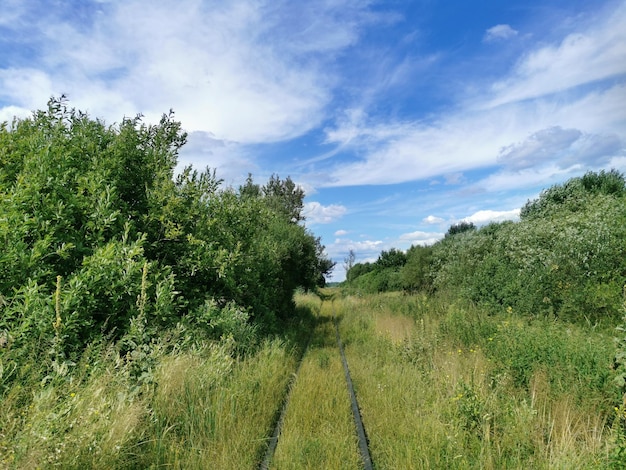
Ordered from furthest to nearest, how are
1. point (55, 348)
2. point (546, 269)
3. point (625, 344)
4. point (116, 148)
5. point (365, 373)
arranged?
point (546, 269) → point (365, 373) → point (116, 148) → point (55, 348) → point (625, 344)

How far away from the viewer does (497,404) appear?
5410 millimetres

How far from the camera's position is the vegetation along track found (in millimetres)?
4582

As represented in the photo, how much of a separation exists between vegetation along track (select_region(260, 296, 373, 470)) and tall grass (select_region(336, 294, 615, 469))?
0.89ft

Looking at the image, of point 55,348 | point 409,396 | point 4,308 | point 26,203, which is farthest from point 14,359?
point 409,396

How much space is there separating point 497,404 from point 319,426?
2.67 m

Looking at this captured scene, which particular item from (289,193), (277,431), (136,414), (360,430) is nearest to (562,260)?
(360,430)

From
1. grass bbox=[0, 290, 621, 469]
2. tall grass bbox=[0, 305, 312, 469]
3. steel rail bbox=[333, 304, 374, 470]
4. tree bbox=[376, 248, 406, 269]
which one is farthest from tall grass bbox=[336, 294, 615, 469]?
tree bbox=[376, 248, 406, 269]

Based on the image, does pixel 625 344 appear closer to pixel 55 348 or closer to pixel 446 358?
pixel 446 358

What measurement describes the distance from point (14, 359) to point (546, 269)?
1423 cm

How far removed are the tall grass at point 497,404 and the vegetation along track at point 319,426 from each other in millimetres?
272

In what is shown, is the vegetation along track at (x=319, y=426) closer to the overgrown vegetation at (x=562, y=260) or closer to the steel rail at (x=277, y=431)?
the steel rail at (x=277, y=431)

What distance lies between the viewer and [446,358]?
825cm

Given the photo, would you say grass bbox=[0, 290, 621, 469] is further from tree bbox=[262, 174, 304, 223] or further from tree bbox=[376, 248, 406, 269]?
tree bbox=[376, 248, 406, 269]

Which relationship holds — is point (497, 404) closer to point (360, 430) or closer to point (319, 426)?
point (360, 430)
